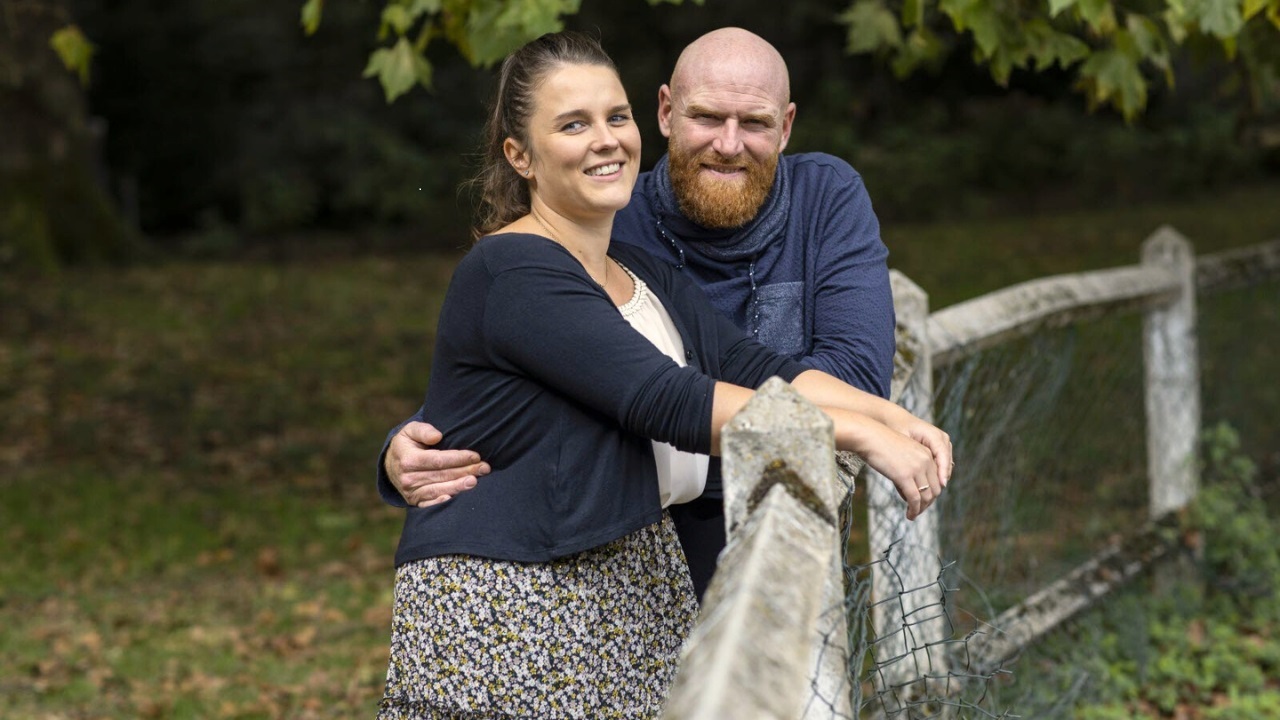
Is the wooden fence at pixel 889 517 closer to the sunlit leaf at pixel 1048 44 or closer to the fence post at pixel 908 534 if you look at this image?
the fence post at pixel 908 534

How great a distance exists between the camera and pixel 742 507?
1.74 m

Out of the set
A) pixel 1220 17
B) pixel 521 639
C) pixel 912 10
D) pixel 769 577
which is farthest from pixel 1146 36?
pixel 769 577

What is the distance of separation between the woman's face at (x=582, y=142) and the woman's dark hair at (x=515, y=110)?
0.02 metres

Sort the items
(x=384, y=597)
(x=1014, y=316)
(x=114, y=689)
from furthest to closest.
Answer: (x=384, y=597) → (x=114, y=689) → (x=1014, y=316)

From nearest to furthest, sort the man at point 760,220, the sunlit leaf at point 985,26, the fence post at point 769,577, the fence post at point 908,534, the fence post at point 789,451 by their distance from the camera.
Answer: the fence post at point 769,577, the fence post at point 789,451, the man at point 760,220, the fence post at point 908,534, the sunlit leaf at point 985,26

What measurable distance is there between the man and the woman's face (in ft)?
1.78

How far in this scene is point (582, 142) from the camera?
2.27 meters

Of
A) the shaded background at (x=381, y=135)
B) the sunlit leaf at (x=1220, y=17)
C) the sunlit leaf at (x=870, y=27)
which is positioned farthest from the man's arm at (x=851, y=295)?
the shaded background at (x=381, y=135)

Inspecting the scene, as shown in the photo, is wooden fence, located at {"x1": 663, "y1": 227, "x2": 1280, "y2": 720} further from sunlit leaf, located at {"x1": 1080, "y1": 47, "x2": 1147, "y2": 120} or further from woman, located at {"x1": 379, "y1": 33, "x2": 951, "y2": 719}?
sunlit leaf, located at {"x1": 1080, "y1": 47, "x2": 1147, "y2": 120}

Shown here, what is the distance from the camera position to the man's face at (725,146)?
2816 millimetres

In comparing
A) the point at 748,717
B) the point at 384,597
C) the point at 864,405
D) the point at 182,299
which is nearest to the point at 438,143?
the point at 182,299

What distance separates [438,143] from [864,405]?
1709 cm

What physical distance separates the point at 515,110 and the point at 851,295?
797 mm

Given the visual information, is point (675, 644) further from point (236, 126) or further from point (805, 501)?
point (236, 126)
